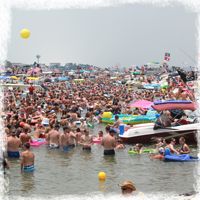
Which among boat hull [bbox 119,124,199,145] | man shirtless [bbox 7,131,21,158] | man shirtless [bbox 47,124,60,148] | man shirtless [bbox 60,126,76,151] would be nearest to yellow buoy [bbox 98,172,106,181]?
man shirtless [bbox 7,131,21,158]

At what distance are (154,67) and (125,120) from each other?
93.7m

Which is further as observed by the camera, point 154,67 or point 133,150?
point 154,67

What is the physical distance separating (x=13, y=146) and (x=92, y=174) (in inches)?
121

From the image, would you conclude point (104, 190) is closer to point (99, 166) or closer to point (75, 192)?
point (75, 192)

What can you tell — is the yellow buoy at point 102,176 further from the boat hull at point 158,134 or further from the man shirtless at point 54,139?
the boat hull at point 158,134

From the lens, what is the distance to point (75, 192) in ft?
36.1

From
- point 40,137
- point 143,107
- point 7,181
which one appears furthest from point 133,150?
point 143,107

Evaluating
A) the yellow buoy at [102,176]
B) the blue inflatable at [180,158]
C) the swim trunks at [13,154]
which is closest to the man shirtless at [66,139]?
the swim trunks at [13,154]

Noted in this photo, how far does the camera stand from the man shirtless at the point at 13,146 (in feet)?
47.5

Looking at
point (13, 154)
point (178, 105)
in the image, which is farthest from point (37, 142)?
point (178, 105)

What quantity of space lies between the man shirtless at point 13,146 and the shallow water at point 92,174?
413mm

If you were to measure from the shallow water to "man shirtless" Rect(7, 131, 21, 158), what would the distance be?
0.41 metres

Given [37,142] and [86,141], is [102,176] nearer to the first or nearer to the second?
[86,141]

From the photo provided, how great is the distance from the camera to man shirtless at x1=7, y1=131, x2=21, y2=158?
1448 cm
